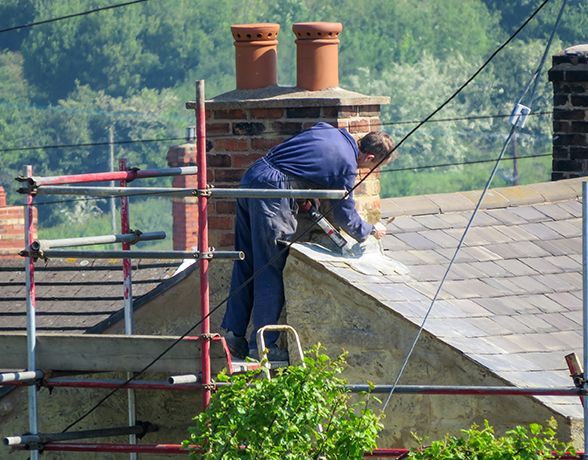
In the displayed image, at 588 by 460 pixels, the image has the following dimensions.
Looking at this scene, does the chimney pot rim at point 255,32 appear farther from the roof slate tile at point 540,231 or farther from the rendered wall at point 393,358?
the roof slate tile at point 540,231

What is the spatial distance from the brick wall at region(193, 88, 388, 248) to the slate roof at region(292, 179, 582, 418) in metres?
0.56

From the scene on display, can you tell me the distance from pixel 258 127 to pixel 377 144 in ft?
2.62

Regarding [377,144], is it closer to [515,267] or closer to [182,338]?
[515,267]

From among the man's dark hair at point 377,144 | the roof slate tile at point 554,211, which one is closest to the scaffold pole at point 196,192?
the man's dark hair at point 377,144

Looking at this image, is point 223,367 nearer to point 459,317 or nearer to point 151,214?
point 459,317

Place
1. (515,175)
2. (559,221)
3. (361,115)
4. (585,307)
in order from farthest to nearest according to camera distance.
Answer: (515,175)
(559,221)
(361,115)
(585,307)

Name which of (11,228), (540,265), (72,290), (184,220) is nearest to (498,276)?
(540,265)

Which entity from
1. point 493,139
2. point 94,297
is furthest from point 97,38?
point 94,297

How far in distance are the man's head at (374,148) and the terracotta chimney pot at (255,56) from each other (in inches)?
35.1

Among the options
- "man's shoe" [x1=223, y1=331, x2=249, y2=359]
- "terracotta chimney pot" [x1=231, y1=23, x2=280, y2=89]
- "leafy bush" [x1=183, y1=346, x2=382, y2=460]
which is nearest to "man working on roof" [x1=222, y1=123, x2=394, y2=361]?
"man's shoe" [x1=223, y1=331, x2=249, y2=359]

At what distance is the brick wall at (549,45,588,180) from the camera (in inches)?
527

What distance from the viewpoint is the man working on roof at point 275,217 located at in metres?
9.33

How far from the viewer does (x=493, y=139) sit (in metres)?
74.8

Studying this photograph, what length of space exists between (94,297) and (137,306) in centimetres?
259
